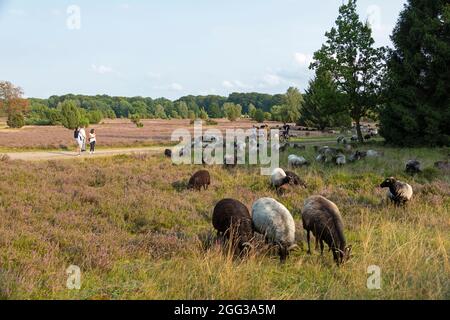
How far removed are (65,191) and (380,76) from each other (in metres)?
30.0

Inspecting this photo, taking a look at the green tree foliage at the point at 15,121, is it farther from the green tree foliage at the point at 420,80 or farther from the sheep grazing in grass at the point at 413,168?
the sheep grazing in grass at the point at 413,168

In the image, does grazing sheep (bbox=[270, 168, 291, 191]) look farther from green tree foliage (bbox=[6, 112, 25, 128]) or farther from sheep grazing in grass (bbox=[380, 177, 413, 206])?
green tree foliage (bbox=[6, 112, 25, 128])

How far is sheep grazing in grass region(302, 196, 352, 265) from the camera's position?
7.52 m

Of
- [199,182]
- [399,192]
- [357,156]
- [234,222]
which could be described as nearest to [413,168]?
[357,156]

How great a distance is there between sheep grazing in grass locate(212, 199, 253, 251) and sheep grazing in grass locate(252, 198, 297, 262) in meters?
0.28

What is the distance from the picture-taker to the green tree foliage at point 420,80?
29172mm

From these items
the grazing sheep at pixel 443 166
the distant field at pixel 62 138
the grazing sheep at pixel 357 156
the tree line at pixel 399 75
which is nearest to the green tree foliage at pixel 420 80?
the tree line at pixel 399 75

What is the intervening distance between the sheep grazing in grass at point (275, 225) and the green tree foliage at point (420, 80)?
25.3 metres

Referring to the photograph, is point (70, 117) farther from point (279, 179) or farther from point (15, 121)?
point (279, 179)

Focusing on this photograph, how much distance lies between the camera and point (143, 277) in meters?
6.65

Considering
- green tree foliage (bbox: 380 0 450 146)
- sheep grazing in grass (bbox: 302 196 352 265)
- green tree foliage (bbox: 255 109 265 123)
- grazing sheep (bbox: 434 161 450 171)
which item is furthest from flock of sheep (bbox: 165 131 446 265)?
green tree foliage (bbox: 255 109 265 123)

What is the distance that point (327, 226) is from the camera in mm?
7961

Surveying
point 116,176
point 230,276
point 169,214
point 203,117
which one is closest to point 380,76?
point 116,176

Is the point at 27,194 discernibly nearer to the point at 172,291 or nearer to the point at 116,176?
the point at 116,176
